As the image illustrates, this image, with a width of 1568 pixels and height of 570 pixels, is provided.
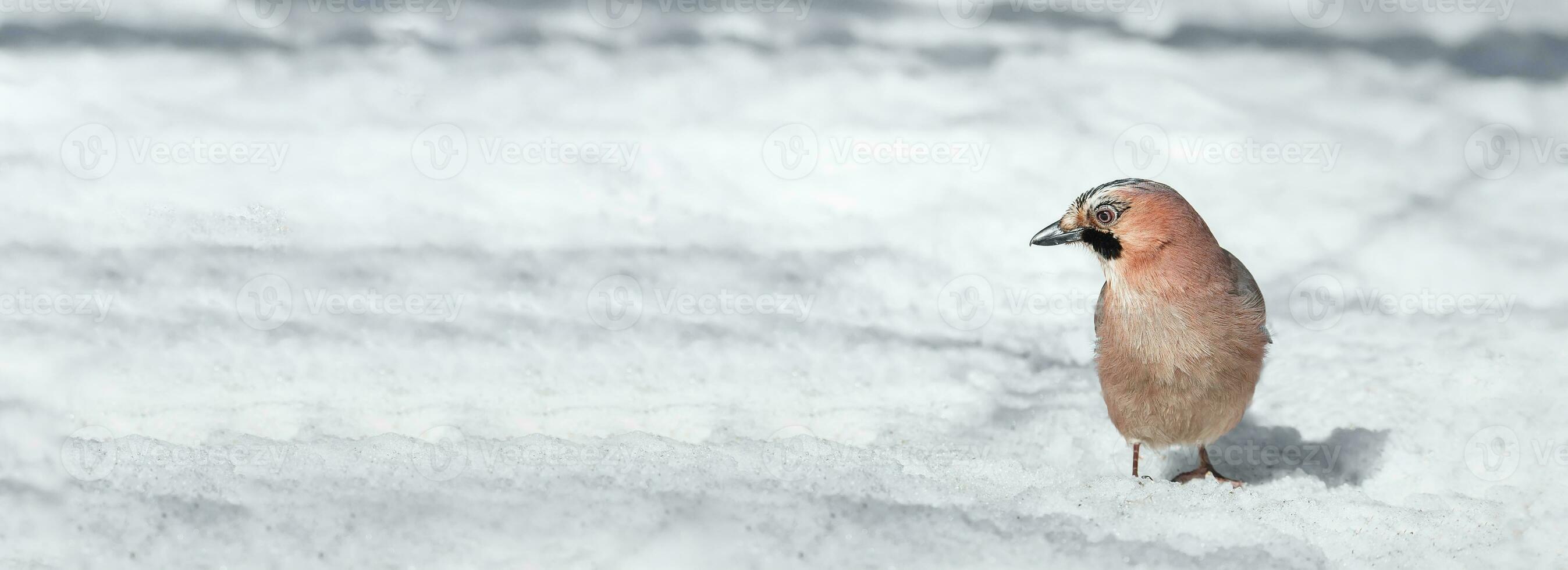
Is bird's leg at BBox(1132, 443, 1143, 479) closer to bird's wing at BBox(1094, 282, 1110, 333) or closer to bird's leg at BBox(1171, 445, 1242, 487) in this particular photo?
bird's leg at BBox(1171, 445, 1242, 487)

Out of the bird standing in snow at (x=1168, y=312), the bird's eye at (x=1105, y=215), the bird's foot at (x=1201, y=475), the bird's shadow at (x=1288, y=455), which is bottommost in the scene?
the bird's foot at (x=1201, y=475)

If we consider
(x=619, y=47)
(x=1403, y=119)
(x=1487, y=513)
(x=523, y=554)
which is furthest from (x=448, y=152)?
(x=1403, y=119)

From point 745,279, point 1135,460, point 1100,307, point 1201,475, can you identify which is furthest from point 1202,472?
point 745,279

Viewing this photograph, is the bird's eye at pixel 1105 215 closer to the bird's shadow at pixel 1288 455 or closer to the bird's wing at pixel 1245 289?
the bird's wing at pixel 1245 289

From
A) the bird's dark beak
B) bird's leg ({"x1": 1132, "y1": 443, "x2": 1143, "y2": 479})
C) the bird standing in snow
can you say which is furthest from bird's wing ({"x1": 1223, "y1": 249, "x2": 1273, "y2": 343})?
→ bird's leg ({"x1": 1132, "y1": 443, "x2": 1143, "y2": 479})

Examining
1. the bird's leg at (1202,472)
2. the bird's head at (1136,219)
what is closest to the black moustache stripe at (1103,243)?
the bird's head at (1136,219)

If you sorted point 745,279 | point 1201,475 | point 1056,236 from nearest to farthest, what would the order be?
point 1056,236
point 1201,475
point 745,279

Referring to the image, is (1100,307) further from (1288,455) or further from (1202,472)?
(1288,455)

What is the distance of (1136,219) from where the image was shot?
11.3 ft

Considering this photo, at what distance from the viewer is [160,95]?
5.55m

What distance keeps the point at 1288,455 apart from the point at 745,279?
2.34 meters

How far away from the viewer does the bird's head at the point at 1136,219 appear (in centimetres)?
342

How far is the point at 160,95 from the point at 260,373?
2099mm

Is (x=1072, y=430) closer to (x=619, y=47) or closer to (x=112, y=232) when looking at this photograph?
(x=619, y=47)
